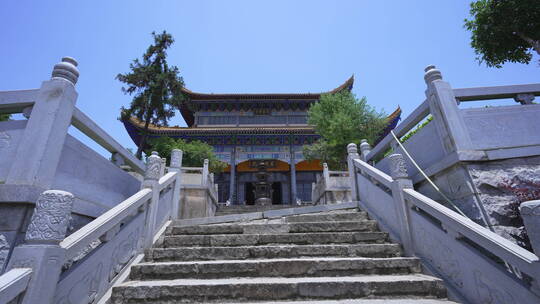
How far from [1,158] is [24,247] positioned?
128 centimetres

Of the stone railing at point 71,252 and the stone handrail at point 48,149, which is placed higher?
the stone handrail at point 48,149

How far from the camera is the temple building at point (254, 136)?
1587cm

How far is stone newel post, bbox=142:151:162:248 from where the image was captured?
352 cm

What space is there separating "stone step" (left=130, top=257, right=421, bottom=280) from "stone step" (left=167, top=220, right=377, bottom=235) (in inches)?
40.9

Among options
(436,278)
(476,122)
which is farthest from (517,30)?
(436,278)

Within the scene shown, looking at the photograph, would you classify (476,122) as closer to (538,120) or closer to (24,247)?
(538,120)

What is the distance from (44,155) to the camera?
2484 mm

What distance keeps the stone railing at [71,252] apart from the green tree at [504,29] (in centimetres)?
980

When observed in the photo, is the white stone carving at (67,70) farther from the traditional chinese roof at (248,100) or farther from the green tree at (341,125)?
the traditional chinese roof at (248,100)

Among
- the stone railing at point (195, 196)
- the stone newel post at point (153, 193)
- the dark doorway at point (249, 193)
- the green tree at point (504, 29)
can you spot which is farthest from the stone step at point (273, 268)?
the dark doorway at point (249, 193)

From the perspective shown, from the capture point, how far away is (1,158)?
252cm

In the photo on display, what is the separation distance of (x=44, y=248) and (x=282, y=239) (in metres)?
2.68

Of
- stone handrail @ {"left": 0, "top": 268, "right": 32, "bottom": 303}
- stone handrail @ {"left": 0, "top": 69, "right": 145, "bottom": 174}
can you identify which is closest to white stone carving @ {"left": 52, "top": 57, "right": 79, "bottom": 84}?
stone handrail @ {"left": 0, "top": 69, "right": 145, "bottom": 174}

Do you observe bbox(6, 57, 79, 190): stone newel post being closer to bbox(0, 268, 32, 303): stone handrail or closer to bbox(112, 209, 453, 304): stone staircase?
bbox(0, 268, 32, 303): stone handrail
